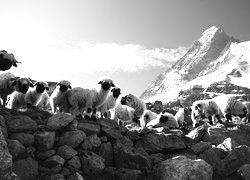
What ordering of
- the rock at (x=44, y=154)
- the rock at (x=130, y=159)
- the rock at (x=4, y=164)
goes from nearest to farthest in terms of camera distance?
the rock at (x=4, y=164) → the rock at (x=44, y=154) → the rock at (x=130, y=159)

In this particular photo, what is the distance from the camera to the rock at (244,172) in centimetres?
1877

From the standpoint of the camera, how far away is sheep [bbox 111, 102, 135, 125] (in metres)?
29.6

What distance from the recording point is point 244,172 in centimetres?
1891

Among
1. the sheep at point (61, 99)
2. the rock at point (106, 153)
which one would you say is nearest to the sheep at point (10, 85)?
the sheep at point (61, 99)

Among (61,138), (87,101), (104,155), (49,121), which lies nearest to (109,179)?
(104,155)

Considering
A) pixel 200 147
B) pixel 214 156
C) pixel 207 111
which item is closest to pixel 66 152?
pixel 200 147

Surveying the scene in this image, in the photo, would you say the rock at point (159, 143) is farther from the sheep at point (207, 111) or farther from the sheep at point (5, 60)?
the sheep at point (207, 111)

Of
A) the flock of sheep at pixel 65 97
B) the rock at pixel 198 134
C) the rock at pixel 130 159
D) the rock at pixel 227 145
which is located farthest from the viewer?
the rock at pixel 198 134

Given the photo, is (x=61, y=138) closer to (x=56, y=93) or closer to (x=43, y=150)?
(x=43, y=150)

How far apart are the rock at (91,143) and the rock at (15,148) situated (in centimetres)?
340

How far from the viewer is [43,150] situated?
16250mm

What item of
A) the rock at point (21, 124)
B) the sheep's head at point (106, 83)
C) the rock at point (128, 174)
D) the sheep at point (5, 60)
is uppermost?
the sheep at point (5, 60)

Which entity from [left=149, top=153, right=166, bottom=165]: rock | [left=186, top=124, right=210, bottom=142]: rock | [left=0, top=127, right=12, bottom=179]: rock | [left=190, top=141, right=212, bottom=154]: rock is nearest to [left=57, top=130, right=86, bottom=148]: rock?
[left=149, top=153, right=166, bottom=165]: rock

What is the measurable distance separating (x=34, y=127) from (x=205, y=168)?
29.5 ft
